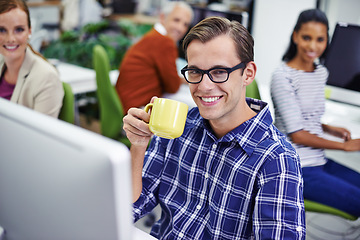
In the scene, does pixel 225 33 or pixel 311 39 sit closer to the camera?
pixel 225 33

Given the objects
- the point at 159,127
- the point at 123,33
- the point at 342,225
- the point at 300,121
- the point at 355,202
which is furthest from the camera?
the point at 123,33

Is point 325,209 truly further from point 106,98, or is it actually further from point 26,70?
point 26,70

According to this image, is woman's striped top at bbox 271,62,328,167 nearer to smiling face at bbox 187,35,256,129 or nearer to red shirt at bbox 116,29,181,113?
smiling face at bbox 187,35,256,129

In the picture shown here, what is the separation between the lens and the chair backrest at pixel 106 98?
6.75 feet

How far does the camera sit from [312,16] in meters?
1.71

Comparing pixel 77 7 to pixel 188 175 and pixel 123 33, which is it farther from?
pixel 188 175

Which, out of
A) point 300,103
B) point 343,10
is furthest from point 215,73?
point 343,10

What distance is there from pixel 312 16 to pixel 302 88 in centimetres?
34

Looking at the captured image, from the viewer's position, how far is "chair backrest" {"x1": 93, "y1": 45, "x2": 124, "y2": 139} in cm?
206

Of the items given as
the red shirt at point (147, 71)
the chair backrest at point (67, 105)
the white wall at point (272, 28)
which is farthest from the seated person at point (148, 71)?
the chair backrest at point (67, 105)

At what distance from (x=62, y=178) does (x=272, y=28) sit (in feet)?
8.19

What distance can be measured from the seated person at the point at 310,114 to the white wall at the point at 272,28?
87 centimetres

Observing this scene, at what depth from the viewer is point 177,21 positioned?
Answer: 107 inches

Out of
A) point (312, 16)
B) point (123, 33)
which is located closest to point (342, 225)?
point (312, 16)
